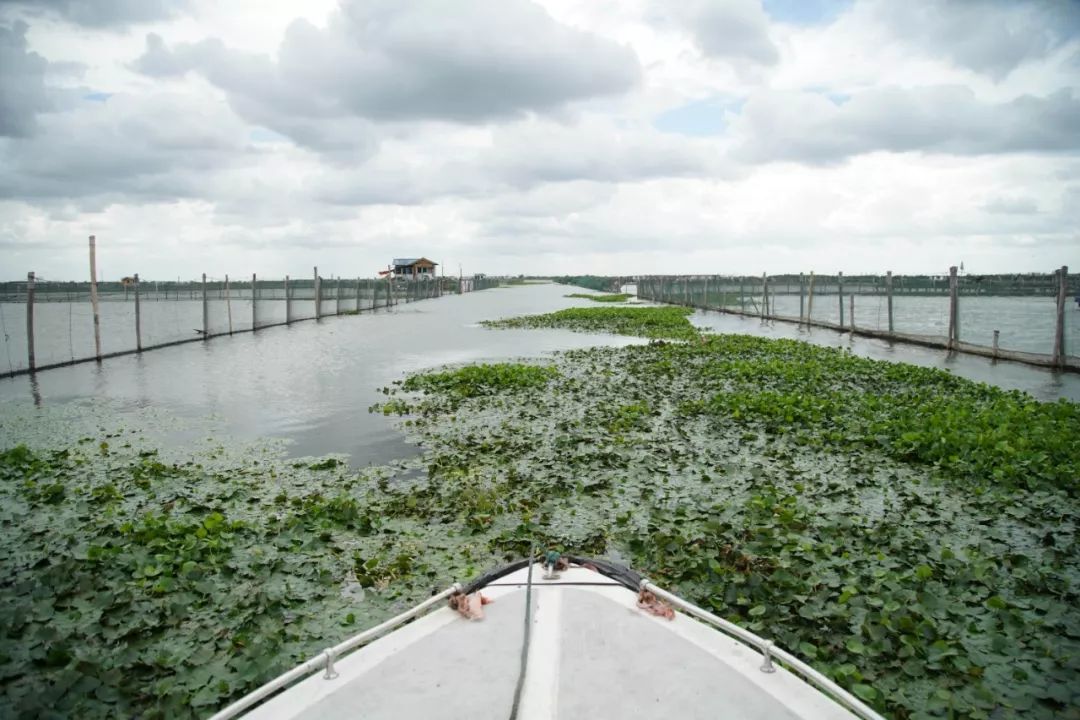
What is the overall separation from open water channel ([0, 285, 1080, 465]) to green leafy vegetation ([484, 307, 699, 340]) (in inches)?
79.9

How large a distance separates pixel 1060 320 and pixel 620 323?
18.1 metres

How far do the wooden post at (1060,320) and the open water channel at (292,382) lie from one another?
526 mm

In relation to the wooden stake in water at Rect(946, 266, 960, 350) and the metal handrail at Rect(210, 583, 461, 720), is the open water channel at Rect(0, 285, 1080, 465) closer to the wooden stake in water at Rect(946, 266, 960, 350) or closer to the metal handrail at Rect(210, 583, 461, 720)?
the wooden stake in water at Rect(946, 266, 960, 350)

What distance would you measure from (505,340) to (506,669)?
71.9 feet

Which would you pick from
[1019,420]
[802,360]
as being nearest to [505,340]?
[802,360]

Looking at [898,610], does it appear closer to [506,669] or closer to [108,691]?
[506,669]

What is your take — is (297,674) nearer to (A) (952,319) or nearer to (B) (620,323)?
(A) (952,319)

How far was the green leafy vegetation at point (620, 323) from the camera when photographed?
2573 cm

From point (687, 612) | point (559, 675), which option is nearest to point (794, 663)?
point (687, 612)

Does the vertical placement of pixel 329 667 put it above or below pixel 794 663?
below

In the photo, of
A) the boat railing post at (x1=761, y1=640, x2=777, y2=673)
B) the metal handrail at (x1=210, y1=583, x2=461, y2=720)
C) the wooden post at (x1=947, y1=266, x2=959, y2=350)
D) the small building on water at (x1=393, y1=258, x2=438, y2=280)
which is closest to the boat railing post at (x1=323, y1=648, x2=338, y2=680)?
the metal handrail at (x1=210, y1=583, x2=461, y2=720)

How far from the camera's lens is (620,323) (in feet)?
102

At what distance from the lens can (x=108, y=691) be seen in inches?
144

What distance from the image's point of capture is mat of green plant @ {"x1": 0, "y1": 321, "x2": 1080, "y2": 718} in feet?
13.0
